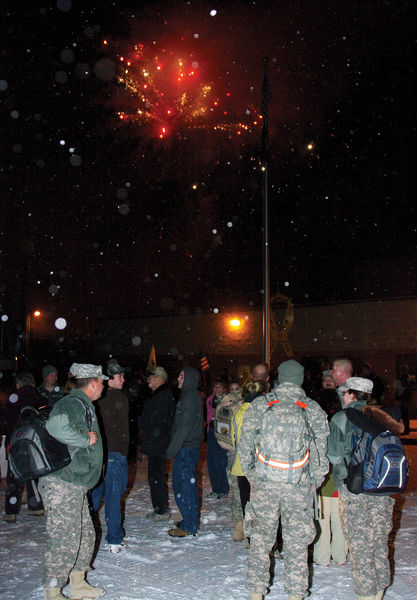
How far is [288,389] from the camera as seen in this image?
14.1ft

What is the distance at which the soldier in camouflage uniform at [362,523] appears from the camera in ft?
13.4

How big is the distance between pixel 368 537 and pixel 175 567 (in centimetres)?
219

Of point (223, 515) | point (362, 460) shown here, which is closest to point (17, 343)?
point (223, 515)

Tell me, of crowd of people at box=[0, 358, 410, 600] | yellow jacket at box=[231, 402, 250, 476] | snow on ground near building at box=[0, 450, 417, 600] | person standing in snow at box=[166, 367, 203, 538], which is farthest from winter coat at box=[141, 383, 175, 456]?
crowd of people at box=[0, 358, 410, 600]

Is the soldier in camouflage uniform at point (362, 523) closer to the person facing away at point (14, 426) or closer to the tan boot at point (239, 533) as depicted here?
the tan boot at point (239, 533)

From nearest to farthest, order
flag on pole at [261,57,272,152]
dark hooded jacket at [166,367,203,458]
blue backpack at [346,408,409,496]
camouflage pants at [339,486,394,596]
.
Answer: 1. blue backpack at [346,408,409,496]
2. camouflage pants at [339,486,394,596]
3. dark hooded jacket at [166,367,203,458]
4. flag on pole at [261,57,272,152]

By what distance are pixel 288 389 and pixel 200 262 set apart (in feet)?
83.9

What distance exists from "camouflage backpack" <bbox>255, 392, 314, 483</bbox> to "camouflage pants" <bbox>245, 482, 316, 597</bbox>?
0.10 metres

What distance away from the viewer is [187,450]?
20.6ft

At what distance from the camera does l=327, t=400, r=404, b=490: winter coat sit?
14.1 feet

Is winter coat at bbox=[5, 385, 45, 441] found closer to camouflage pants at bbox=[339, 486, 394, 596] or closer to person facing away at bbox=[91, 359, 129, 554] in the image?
person facing away at bbox=[91, 359, 129, 554]

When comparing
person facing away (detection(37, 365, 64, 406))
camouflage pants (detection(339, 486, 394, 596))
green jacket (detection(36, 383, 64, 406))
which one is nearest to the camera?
camouflage pants (detection(339, 486, 394, 596))

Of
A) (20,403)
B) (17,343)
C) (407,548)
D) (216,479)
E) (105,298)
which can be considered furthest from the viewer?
(105,298)

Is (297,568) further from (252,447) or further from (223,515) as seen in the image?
(223,515)
